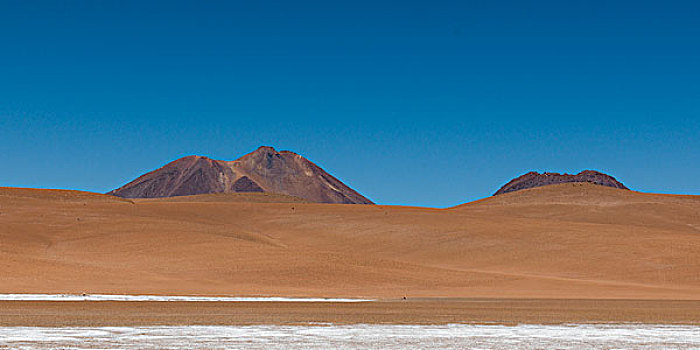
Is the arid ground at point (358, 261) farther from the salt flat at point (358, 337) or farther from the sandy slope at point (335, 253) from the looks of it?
the salt flat at point (358, 337)

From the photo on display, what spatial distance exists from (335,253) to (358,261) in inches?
167

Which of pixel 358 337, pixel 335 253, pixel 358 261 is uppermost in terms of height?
pixel 335 253

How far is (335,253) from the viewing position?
179 feet

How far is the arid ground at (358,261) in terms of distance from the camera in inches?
1144

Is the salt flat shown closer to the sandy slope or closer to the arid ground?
the arid ground

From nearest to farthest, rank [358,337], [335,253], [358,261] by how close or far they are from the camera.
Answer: [358,337], [358,261], [335,253]

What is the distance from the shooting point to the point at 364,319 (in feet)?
75.8

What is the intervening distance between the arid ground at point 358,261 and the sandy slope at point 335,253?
12 centimetres

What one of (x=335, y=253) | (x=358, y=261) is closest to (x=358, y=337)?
(x=358, y=261)

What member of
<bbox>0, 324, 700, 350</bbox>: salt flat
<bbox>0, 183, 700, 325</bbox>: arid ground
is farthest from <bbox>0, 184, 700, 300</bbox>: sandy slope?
<bbox>0, 324, 700, 350</bbox>: salt flat

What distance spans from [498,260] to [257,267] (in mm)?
17752

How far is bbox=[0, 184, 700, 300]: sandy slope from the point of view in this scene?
4103 cm

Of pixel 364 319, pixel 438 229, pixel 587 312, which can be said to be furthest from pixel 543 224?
pixel 364 319

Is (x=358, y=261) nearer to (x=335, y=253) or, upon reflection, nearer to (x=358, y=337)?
(x=335, y=253)
